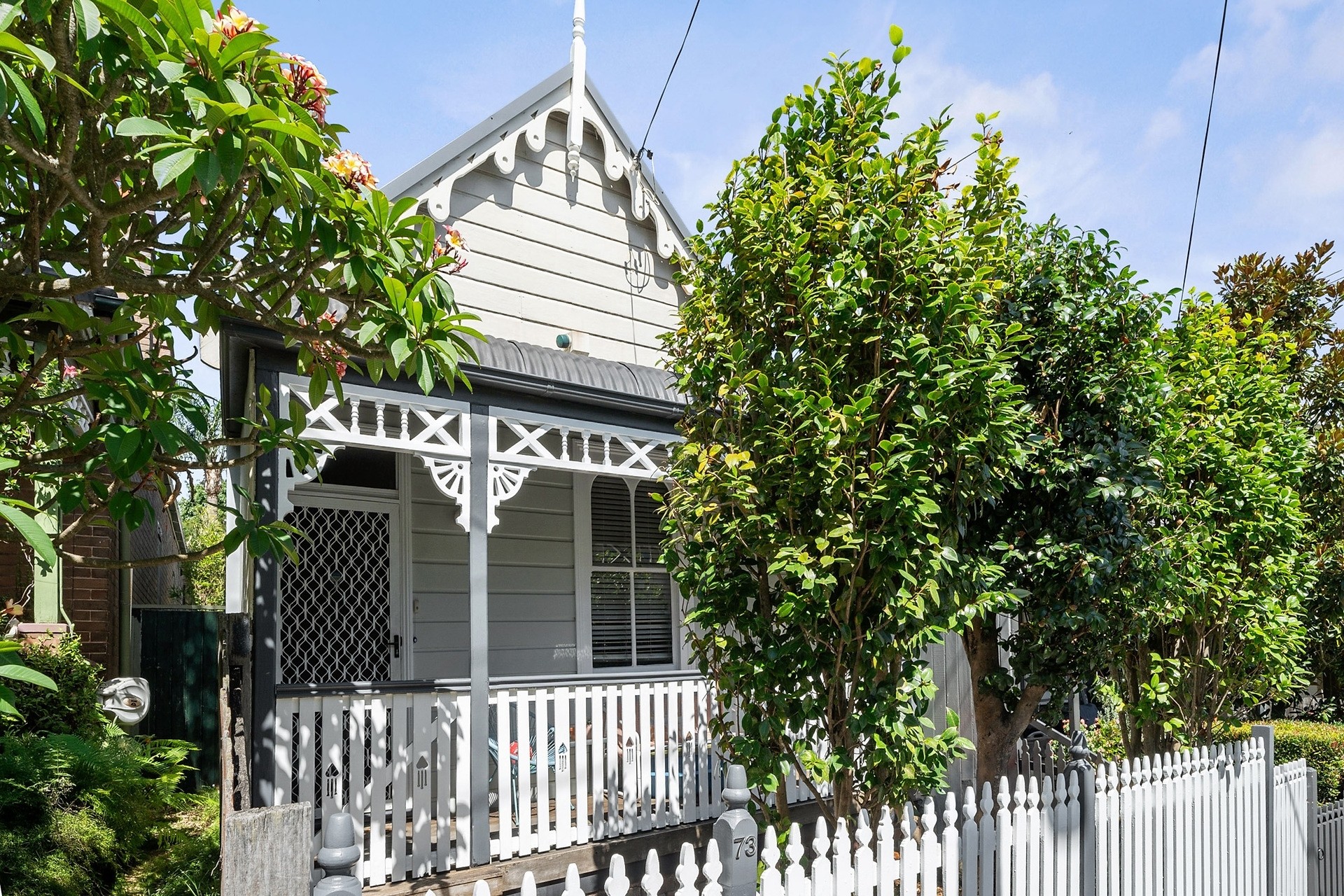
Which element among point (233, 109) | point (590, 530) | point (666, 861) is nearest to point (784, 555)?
point (233, 109)

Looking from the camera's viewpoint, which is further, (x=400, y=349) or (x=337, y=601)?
(x=337, y=601)

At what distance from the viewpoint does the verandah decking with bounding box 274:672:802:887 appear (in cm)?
548

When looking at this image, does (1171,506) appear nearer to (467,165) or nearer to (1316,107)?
(467,165)

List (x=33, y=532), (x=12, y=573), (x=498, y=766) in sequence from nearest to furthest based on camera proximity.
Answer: (x=33, y=532)
(x=498, y=766)
(x=12, y=573)

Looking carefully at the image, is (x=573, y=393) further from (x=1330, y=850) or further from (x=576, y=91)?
(x=1330, y=850)

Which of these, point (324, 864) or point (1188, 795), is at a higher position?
point (324, 864)

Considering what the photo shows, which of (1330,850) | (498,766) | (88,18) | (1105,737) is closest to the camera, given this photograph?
(88,18)

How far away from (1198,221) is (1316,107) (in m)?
2.43

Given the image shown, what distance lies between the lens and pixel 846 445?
147 inches

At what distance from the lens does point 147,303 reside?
365 centimetres

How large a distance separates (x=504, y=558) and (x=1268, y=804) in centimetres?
618

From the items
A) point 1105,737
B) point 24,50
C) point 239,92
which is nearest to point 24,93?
point 24,50

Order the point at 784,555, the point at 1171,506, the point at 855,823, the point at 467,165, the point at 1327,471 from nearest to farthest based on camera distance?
the point at 784,555
the point at 855,823
the point at 1171,506
the point at 467,165
the point at 1327,471

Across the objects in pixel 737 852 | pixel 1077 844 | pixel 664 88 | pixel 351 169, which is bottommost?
pixel 1077 844
